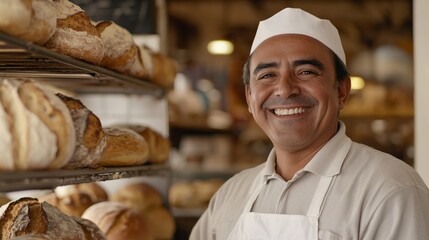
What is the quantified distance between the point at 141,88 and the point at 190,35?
635cm

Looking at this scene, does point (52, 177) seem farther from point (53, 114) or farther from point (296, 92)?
point (296, 92)

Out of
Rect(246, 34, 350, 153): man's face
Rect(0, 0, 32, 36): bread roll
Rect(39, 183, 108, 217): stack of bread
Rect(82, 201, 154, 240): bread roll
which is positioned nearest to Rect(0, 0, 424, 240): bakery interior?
Rect(39, 183, 108, 217): stack of bread

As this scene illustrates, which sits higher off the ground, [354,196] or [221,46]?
[221,46]

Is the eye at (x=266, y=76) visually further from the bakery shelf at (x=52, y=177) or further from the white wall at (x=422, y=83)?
the white wall at (x=422, y=83)

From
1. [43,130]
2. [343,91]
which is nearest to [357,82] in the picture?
[343,91]

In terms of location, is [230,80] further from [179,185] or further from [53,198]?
[53,198]

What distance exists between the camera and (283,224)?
2512mm

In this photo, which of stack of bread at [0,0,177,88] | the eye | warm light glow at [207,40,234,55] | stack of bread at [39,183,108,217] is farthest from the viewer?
warm light glow at [207,40,234,55]

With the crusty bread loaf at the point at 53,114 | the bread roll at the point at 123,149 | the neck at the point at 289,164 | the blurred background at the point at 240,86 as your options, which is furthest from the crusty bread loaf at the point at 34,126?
the blurred background at the point at 240,86

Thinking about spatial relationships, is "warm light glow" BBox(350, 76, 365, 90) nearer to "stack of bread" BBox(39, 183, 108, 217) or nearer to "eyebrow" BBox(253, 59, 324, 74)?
"stack of bread" BBox(39, 183, 108, 217)

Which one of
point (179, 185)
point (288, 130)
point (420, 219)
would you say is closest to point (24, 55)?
point (288, 130)

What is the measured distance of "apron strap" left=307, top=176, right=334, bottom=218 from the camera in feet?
8.05

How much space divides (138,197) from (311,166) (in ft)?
4.72

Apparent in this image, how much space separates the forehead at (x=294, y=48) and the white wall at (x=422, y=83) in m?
0.82
